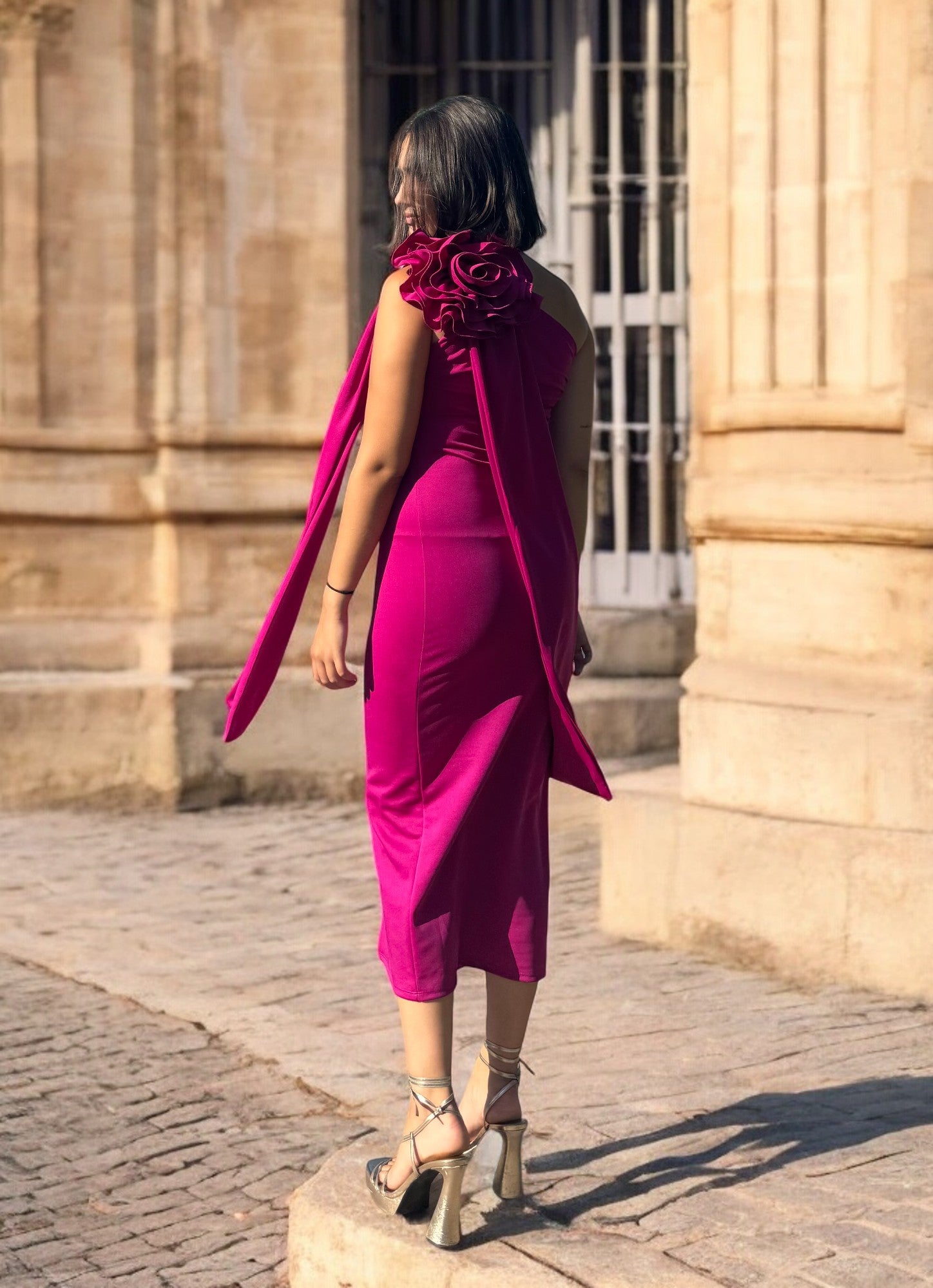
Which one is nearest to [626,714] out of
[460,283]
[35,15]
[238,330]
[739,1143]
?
[238,330]

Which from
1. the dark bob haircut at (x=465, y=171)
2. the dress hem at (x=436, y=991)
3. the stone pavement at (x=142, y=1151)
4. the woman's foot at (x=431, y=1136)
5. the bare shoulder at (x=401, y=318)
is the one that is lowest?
the stone pavement at (x=142, y=1151)

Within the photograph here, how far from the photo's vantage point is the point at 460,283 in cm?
349

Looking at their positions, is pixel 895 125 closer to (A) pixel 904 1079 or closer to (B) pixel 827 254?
(B) pixel 827 254

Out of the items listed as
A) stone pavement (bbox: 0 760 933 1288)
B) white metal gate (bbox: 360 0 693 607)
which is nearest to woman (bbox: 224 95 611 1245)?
stone pavement (bbox: 0 760 933 1288)

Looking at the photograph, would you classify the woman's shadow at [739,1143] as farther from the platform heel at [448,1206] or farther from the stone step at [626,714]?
the stone step at [626,714]

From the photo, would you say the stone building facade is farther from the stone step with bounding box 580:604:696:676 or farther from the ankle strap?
the ankle strap

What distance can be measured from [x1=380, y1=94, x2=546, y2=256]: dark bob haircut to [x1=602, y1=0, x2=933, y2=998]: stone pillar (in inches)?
97.0

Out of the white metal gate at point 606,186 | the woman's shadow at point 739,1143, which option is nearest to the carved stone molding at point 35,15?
the white metal gate at point 606,186

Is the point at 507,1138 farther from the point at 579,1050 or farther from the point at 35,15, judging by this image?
the point at 35,15

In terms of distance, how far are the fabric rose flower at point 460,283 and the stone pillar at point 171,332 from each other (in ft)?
18.8

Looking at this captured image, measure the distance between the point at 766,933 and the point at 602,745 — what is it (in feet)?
11.8

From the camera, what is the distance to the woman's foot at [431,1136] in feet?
11.7

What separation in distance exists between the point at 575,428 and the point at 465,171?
1.67 ft

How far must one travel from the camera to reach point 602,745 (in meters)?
9.44
